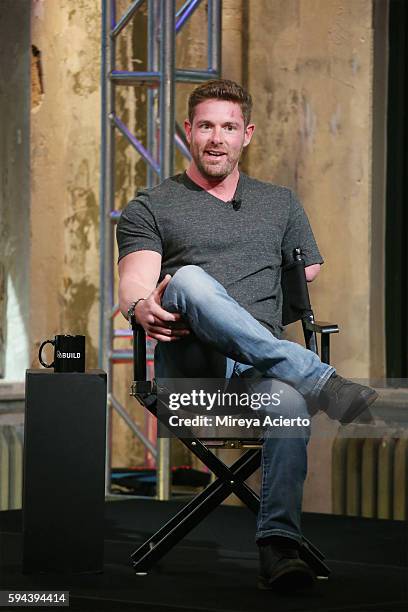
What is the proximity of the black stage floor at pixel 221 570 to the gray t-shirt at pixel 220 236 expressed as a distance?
661 mm

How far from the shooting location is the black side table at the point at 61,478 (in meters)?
2.74

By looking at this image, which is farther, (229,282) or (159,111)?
(159,111)

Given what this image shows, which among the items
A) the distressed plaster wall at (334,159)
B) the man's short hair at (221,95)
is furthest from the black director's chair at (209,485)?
the distressed plaster wall at (334,159)

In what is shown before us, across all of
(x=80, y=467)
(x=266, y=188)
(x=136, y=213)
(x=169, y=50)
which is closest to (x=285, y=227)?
(x=266, y=188)

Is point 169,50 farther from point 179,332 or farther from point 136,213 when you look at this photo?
point 179,332

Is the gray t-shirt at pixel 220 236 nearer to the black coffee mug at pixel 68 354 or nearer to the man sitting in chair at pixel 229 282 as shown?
the man sitting in chair at pixel 229 282

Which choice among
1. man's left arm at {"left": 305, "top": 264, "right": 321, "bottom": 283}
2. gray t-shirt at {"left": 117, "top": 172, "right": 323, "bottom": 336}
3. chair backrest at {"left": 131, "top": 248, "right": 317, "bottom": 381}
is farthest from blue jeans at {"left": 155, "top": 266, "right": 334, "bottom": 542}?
man's left arm at {"left": 305, "top": 264, "right": 321, "bottom": 283}

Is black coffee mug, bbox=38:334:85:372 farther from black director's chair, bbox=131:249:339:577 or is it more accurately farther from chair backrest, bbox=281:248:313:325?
chair backrest, bbox=281:248:313:325

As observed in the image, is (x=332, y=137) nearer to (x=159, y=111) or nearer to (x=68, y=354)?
(x=159, y=111)

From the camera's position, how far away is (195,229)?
9.33ft

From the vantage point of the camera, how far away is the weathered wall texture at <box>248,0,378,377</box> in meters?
4.64

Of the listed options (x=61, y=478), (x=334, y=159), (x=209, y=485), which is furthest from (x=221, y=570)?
(x=334, y=159)

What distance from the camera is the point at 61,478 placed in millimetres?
2754

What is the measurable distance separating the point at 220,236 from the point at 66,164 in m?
2.53
